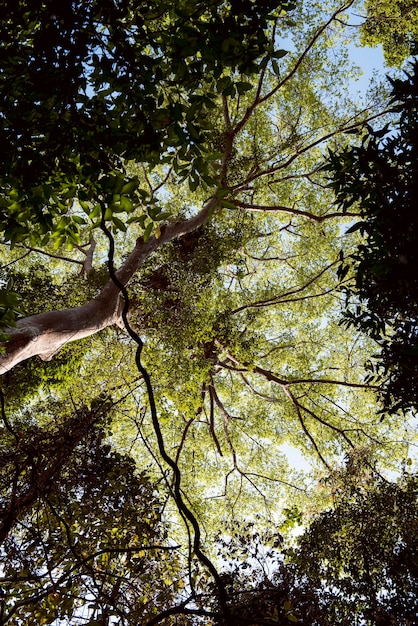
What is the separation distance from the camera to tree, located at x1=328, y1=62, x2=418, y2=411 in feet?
10.6

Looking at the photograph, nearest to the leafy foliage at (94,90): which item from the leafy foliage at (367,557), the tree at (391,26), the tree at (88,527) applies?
the tree at (88,527)

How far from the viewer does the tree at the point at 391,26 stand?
36.6 feet

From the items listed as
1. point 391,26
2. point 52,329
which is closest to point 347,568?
point 52,329

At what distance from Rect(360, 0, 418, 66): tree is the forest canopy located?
11cm

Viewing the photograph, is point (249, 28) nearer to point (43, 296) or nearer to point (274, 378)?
point (43, 296)

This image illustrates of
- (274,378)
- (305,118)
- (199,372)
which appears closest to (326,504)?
(274,378)

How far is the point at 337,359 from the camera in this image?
14.3m

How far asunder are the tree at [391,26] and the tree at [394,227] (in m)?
10.3

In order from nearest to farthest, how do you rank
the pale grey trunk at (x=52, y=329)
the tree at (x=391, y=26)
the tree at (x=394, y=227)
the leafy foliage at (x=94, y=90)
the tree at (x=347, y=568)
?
the leafy foliage at (x=94, y=90)
the tree at (x=394, y=227)
the tree at (x=347, y=568)
the pale grey trunk at (x=52, y=329)
the tree at (x=391, y=26)

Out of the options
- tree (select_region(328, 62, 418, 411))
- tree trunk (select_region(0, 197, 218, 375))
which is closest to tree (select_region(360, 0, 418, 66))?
tree trunk (select_region(0, 197, 218, 375))

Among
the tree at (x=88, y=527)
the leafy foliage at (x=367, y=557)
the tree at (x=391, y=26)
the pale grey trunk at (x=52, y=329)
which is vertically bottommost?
the leafy foliage at (x=367, y=557)

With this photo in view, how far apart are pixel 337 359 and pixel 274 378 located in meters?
3.99

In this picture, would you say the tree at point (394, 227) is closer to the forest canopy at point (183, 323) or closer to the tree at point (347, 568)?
the forest canopy at point (183, 323)

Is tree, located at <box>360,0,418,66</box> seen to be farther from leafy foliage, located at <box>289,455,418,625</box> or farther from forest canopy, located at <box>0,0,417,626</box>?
leafy foliage, located at <box>289,455,418,625</box>
